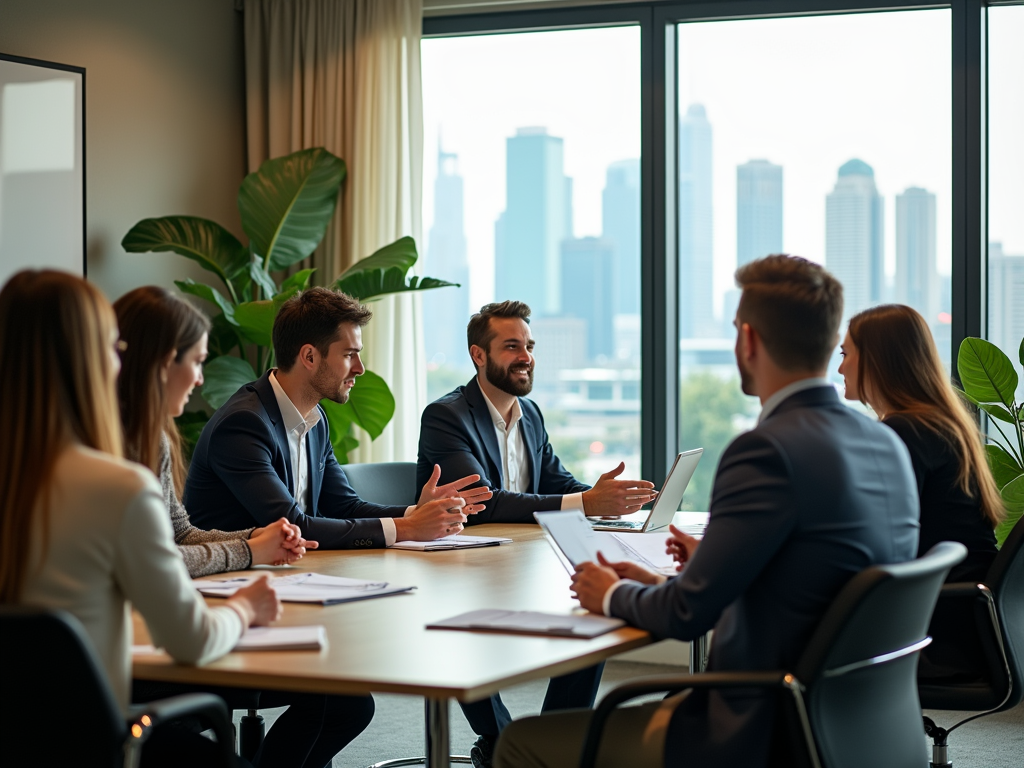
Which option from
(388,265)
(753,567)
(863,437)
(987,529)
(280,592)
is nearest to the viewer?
(753,567)

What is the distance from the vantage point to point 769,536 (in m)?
1.76

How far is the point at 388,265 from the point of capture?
15.8 ft

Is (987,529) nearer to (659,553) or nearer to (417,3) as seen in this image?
(659,553)

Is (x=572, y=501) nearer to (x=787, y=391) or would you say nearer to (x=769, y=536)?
(x=787, y=391)

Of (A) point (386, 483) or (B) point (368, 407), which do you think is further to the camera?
(B) point (368, 407)

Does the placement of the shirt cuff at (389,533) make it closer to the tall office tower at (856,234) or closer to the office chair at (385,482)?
the office chair at (385,482)

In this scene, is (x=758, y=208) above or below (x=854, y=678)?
above

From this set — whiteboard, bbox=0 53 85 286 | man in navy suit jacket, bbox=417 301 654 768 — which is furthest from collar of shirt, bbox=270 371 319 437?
whiteboard, bbox=0 53 85 286

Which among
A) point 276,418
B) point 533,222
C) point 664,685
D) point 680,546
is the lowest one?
point 664,685

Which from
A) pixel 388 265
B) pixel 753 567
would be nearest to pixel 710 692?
pixel 753 567

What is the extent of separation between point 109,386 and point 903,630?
1.30m

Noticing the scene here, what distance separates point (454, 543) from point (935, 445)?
3.98 ft

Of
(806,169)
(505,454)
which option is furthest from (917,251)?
(505,454)

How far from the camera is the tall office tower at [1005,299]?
15.4 feet
